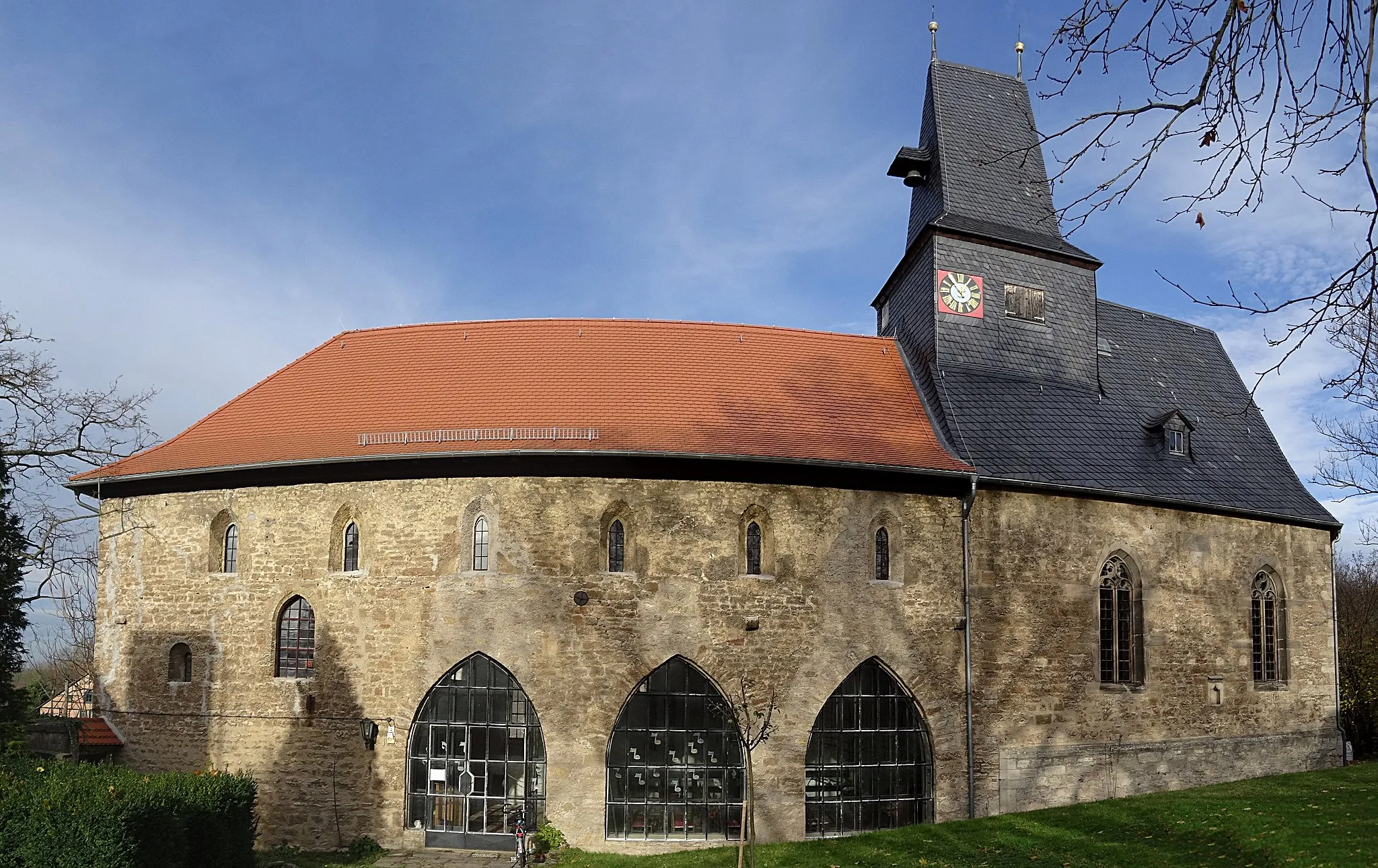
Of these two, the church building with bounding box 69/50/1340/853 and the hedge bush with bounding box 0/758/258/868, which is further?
the church building with bounding box 69/50/1340/853

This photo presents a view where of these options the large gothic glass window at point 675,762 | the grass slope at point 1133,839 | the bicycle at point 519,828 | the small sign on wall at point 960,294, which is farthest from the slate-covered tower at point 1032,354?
the bicycle at point 519,828

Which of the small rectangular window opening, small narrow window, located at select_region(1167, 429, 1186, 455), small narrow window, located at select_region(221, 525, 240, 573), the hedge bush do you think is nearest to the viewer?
the hedge bush

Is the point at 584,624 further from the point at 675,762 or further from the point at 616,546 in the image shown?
the point at 675,762

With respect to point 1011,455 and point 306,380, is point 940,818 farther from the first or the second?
point 306,380

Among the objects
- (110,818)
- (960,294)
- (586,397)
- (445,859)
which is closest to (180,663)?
(445,859)

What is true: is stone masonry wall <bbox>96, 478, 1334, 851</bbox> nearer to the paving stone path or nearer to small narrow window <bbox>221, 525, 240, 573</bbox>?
small narrow window <bbox>221, 525, 240, 573</bbox>

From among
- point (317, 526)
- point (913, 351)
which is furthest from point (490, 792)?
point (913, 351)

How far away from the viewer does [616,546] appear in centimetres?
1641

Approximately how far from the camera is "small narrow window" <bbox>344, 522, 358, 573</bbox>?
55.3 feet

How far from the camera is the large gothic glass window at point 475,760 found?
51.3ft

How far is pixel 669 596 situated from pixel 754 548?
1.62 meters

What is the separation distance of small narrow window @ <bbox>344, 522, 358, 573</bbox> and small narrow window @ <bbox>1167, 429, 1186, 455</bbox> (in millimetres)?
15302

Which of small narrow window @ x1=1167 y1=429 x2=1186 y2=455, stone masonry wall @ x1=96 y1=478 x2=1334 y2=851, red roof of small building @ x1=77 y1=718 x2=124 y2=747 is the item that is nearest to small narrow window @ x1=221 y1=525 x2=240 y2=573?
stone masonry wall @ x1=96 y1=478 x2=1334 y2=851

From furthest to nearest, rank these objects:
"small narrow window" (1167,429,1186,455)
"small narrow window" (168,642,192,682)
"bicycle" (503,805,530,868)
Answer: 1. "small narrow window" (1167,429,1186,455)
2. "small narrow window" (168,642,192,682)
3. "bicycle" (503,805,530,868)
